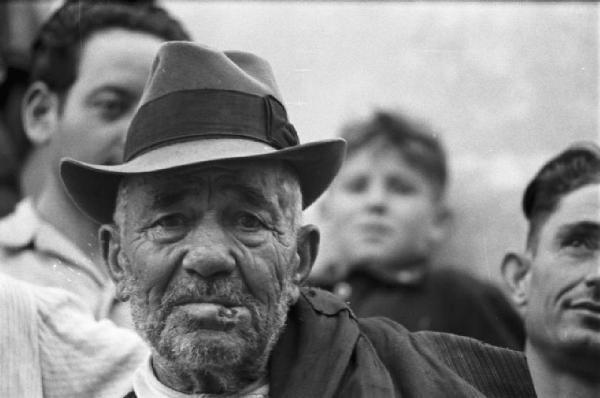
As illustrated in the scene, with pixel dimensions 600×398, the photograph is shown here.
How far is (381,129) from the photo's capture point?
548 centimetres

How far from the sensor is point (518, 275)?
3275 mm

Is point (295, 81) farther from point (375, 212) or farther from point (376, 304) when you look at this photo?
point (375, 212)

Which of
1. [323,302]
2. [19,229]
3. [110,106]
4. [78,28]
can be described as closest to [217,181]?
[323,302]

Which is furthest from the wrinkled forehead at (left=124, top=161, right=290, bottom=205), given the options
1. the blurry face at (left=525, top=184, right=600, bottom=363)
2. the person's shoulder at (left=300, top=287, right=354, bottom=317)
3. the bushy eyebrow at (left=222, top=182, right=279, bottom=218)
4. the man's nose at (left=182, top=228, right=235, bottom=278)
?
the blurry face at (left=525, top=184, right=600, bottom=363)

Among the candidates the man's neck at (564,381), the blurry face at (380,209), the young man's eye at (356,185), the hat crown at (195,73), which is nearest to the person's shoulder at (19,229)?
the hat crown at (195,73)

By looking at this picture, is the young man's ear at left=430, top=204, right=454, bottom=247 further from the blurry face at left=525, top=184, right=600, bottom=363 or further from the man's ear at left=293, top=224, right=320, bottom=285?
the man's ear at left=293, top=224, right=320, bottom=285

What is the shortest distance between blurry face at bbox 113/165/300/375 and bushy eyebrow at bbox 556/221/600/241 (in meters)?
0.82

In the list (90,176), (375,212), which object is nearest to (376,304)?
(375,212)

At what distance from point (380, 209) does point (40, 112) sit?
1.74 metres

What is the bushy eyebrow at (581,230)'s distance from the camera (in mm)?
3113

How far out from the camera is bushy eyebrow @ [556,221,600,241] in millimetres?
3113

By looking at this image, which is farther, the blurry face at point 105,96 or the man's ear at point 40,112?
the man's ear at point 40,112

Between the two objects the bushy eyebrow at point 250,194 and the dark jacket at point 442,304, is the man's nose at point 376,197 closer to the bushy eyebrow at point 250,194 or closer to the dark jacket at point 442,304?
the dark jacket at point 442,304

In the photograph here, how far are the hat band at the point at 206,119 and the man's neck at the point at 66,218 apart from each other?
952 mm
